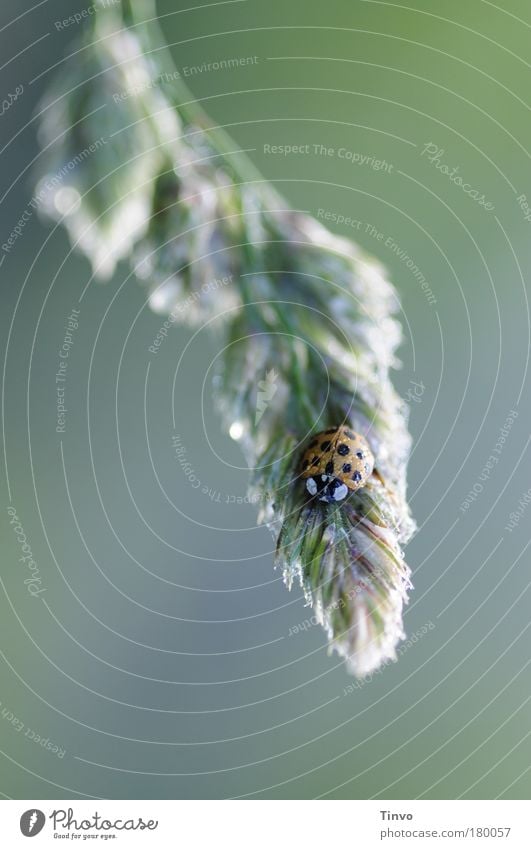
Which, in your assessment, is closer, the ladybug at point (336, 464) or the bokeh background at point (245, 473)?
the ladybug at point (336, 464)

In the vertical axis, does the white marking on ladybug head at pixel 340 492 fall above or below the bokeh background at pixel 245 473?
below

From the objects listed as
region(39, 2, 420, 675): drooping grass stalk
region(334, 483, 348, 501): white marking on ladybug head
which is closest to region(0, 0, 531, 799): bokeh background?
region(39, 2, 420, 675): drooping grass stalk

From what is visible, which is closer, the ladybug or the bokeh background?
the ladybug

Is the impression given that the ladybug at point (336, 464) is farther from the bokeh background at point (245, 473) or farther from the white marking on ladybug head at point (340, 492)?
the bokeh background at point (245, 473)

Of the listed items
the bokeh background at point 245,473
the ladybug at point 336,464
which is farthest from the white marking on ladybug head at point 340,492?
the bokeh background at point 245,473

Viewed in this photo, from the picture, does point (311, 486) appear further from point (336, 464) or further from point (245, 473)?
point (245, 473)

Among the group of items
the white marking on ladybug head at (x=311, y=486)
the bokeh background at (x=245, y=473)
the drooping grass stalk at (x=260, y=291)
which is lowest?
the white marking on ladybug head at (x=311, y=486)

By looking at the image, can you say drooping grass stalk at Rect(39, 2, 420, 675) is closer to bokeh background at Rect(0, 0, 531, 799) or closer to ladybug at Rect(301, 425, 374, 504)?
ladybug at Rect(301, 425, 374, 504)

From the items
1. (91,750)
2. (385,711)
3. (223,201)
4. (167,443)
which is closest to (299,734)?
(385,711)
